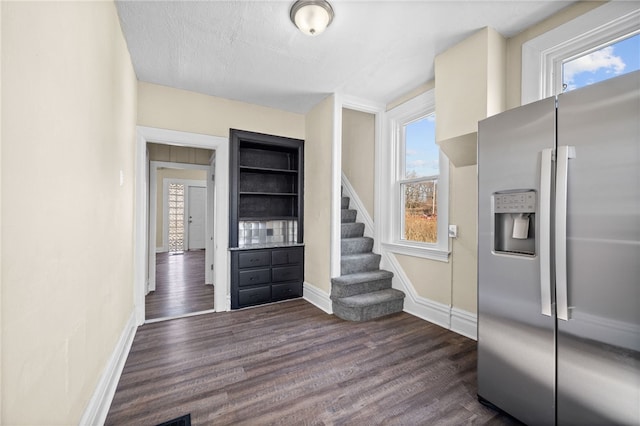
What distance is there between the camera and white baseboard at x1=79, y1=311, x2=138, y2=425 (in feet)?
4.86

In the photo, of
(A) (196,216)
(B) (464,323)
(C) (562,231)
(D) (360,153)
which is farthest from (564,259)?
(A) (196,216)

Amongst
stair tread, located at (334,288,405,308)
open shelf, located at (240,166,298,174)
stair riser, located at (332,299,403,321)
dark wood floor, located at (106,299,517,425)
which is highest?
open shelf, located at (240,166,298,174)

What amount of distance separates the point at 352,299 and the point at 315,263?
2.49 ft

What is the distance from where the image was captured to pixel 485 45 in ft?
7.01

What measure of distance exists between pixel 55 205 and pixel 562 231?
7.54 ft

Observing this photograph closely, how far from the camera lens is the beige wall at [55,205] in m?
0.80

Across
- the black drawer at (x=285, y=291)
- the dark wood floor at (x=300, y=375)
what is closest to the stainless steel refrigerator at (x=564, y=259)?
the dark wood floor at (x=300, y=375)

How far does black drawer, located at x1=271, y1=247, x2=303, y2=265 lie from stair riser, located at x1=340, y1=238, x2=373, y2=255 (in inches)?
25.2

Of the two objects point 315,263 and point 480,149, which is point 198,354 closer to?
point 315,263

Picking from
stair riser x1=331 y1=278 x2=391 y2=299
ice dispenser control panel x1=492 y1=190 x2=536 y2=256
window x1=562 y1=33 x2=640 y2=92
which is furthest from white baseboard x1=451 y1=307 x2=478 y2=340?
window x1=562 y1=33 x2=640 y2=92

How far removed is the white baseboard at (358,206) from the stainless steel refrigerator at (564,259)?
251 cm

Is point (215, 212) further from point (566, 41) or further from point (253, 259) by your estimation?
point (566, 41)

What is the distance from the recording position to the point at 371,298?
3.25 metres

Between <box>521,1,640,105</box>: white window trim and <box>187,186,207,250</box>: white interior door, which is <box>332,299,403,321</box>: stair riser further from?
<box>187,186,207,250</box>: white interior door
